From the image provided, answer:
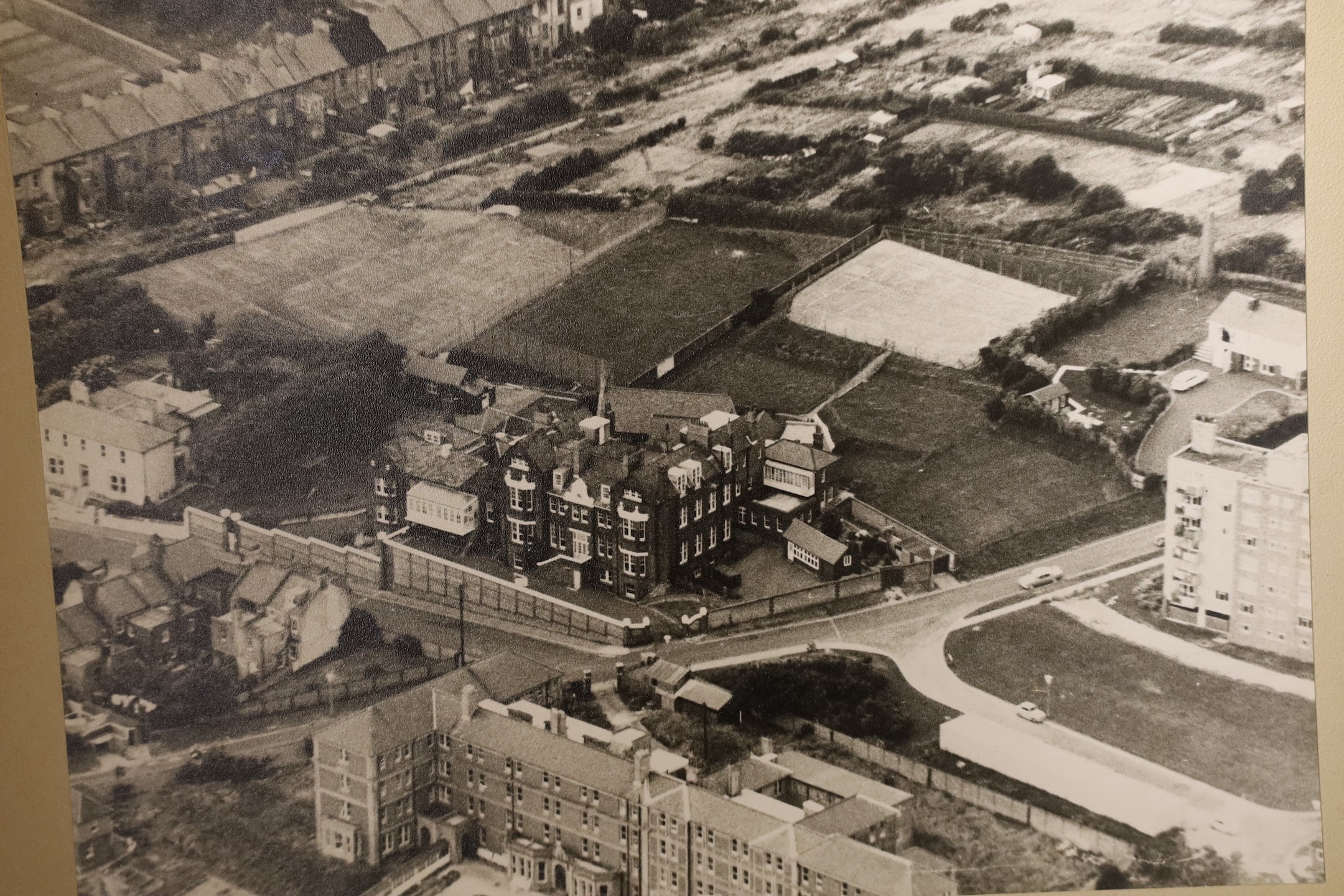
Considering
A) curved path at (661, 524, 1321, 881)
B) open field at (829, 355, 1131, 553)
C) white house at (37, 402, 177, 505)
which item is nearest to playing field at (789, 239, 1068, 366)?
open field at (829, 355, 1131, 553)

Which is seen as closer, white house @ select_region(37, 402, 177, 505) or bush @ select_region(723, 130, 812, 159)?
white house @ select_region(37, 402, 177, 505)

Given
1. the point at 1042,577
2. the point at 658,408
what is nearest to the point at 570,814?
the point at 658,408

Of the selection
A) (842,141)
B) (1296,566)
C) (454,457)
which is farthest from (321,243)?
(1296,566)

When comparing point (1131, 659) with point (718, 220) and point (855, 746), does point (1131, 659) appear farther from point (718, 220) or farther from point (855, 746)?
point (718, 220)

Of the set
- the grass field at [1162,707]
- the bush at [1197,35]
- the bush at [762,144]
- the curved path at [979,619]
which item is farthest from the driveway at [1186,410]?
the bush at [762,144]

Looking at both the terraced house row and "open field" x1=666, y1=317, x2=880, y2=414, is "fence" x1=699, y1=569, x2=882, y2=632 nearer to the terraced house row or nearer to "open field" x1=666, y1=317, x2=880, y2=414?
"open field" x1=666, y1=317, x2=880, y2=414

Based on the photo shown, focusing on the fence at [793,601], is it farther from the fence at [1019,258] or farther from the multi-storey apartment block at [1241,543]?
the fence at [1019,258]
